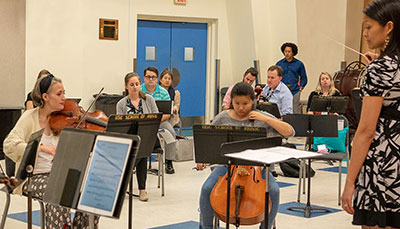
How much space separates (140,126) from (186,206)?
1.86 meters

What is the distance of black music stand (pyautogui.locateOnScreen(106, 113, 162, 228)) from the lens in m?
4.43

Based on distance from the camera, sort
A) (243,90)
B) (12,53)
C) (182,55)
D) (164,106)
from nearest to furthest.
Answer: (243,90) < (164,106) < (12,53) < (182,55)

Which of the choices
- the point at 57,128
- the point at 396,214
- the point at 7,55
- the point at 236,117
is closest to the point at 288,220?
the point at 236,117

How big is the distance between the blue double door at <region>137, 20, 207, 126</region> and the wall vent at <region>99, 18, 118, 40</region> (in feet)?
2.70

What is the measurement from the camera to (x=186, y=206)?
20.6 ft

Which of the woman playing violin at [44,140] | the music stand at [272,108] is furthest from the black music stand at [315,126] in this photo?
the woman playing violin at [44,140]

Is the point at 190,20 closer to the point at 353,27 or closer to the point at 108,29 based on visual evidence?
the point at 108,29

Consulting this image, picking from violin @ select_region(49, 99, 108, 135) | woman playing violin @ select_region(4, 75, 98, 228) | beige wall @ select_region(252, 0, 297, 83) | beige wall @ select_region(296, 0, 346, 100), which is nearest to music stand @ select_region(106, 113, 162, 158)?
violin @ select_region(49, 99, 108, 135)

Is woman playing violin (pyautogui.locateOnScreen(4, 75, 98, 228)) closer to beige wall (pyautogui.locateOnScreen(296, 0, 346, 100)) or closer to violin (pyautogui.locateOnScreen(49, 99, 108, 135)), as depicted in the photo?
violin (pyautogui.locateOnScreen(49, 99, 108, 135))

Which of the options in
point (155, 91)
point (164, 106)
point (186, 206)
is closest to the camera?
point (186, 206)

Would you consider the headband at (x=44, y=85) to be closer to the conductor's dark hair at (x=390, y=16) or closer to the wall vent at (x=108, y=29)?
the conductor's dark hair at (x=390, y=16)

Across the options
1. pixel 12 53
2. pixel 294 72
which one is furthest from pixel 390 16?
pixel 294 72

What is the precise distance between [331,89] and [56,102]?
519cm

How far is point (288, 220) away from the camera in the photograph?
5.79 meters
